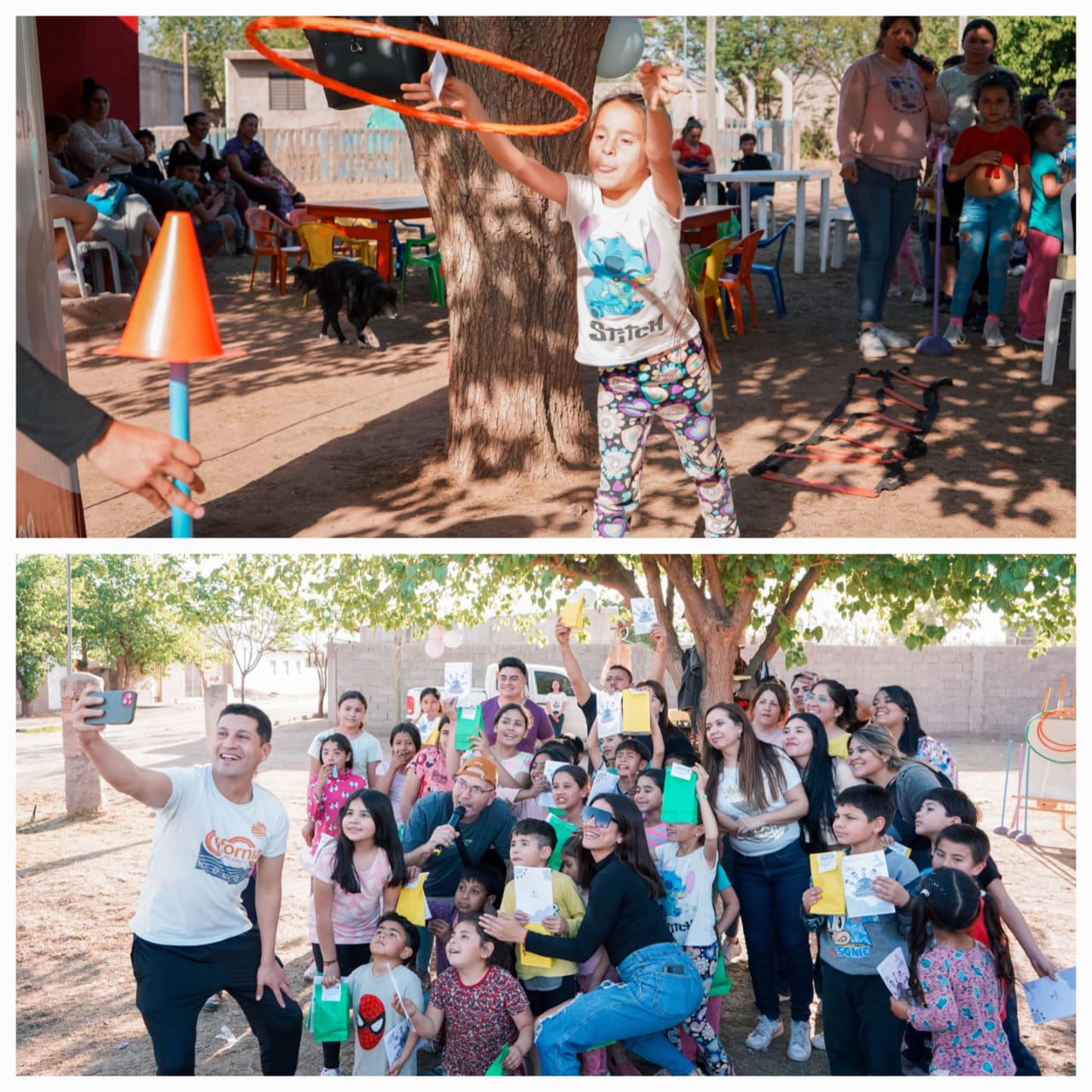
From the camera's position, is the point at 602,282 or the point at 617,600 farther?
the point at 617,600

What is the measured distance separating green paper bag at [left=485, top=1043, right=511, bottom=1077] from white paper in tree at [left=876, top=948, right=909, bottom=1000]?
4.09 ft

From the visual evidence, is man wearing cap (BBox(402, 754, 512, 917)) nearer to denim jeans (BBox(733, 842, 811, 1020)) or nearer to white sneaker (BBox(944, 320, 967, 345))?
denim jeans (BBox(733, 842, 811, 1020))

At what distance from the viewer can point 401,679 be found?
12570mm

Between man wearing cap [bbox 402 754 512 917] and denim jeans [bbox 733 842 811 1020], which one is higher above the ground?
man wearing cap [bbox 402 754 512 917]

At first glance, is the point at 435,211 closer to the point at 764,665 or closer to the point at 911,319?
the point at 764,665

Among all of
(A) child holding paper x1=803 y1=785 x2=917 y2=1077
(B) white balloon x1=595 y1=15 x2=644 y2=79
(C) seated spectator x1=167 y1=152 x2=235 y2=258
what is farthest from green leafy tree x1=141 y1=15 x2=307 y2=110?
(A) child holding paper x1=803 y1=785 x2=917 y2=1077

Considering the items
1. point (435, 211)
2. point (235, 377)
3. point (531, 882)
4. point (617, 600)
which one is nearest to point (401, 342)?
point (235, 377)

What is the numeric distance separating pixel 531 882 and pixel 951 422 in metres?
3.98

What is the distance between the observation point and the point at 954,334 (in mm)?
8258

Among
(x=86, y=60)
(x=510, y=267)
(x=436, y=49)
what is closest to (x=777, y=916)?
(x=510, y=267)

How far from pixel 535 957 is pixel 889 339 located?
5.43 meters

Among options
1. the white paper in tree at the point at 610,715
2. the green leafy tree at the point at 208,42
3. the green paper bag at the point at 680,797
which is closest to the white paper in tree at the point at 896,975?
the green paper bag at the point at 680,797

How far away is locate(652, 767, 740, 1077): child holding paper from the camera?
14.5 ft

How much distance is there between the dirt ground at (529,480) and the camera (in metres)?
5.69
